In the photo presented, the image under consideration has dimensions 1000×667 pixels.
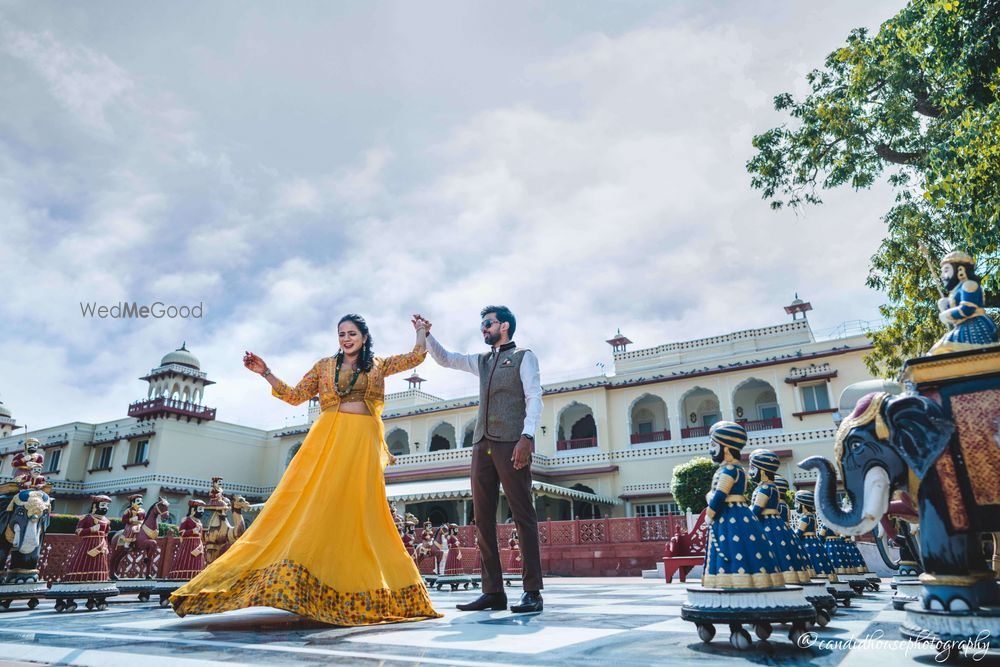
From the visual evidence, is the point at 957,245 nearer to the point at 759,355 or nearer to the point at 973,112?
the point at 973,112

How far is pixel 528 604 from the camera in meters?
3.37

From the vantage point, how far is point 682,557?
8.75m

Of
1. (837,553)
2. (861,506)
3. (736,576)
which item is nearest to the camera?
(861,506)

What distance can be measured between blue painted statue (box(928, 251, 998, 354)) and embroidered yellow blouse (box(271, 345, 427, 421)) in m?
2.71

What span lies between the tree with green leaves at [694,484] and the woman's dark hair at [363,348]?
1417 centimetres

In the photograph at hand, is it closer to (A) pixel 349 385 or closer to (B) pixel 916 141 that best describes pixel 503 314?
(A) pixel 349 385

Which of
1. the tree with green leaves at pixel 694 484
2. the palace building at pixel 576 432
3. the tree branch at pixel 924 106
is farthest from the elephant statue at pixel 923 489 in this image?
the palace building at pixel 576 432

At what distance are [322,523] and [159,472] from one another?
30.0m

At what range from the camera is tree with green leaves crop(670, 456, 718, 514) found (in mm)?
16062

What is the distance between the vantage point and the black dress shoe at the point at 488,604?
3476 mm

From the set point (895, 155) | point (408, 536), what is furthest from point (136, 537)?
point (895, 155)

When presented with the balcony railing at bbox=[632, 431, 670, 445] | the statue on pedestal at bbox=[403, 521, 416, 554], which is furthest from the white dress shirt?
the balcony railing at bbox=[632, 431, 670, 445]

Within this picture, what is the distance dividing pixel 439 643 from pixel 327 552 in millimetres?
1032

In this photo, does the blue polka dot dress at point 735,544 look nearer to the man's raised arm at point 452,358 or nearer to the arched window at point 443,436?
the man's raised arm at point 452,358
